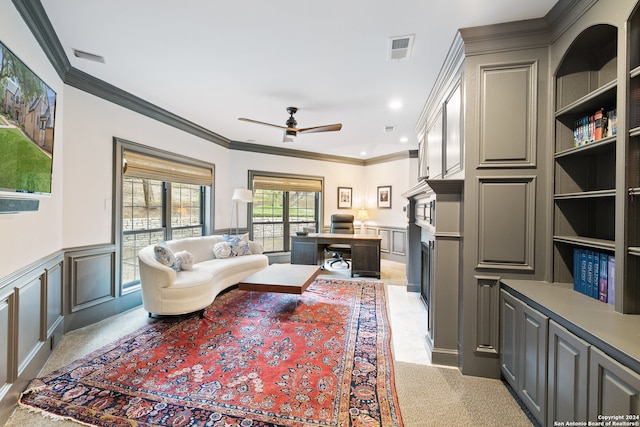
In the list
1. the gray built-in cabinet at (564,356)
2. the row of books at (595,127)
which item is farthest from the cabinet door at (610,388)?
the row of books at (595,127)

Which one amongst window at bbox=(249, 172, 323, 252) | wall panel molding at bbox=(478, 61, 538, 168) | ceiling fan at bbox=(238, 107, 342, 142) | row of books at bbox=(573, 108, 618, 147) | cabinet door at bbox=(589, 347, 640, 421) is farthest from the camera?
window at bbox=(249, 172, 323, 252)

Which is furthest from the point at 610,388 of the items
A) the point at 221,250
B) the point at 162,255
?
the point at 221,250

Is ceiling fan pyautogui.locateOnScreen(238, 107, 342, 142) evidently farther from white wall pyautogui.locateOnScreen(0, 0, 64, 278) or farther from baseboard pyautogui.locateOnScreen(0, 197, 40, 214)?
baseboard pyautogui.locateOnScreen(0, 197, 40, 214)

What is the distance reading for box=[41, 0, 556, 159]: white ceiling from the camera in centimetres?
198

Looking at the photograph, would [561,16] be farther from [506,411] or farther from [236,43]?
[506,411]

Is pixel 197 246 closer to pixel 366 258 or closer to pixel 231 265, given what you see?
pixel 231 265

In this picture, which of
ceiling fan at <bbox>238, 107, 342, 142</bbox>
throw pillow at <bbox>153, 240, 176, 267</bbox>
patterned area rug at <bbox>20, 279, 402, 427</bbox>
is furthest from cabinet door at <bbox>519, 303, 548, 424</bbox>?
throw pillow at <bbox>153, 240, 176, 267</bbox>

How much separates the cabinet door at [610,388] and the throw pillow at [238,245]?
433 cm

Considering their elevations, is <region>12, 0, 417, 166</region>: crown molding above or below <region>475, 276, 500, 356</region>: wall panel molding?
above

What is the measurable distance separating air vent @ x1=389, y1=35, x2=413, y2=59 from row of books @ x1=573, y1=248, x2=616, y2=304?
2.04m

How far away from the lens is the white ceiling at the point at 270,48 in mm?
1980

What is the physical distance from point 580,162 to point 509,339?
4.63 ft

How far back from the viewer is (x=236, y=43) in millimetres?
2400

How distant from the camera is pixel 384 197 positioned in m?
7.28
